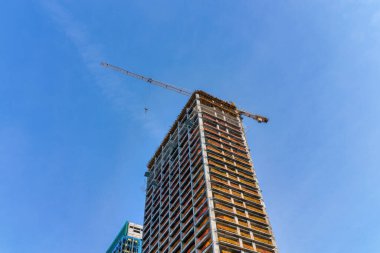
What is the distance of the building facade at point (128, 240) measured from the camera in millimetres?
174750

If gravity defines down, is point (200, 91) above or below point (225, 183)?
above

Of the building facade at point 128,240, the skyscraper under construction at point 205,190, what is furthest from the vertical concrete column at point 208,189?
the building facade at point 128,240

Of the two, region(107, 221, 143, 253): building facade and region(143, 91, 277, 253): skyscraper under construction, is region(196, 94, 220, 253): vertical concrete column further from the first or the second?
region(107, 221, 143, 253): building facade

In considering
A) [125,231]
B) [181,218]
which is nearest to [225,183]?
[181,218]

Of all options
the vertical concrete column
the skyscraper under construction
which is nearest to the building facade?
the skyscraper under construction

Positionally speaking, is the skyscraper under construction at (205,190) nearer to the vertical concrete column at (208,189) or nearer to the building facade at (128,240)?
the vertical concrete column at (208,189)

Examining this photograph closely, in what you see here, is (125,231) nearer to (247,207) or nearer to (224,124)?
(224,124)

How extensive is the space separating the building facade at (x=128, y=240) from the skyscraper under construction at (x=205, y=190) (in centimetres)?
5890

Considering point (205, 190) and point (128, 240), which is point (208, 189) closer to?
point (205, 190)

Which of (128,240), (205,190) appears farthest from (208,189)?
(128,240)

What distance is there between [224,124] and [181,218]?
3501cm

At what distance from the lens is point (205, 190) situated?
3364 inches

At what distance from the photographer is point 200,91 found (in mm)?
123938

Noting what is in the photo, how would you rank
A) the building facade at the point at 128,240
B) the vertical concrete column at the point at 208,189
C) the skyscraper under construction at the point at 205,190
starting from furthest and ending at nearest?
the building facade at the point at 128,240
the skyscraper under construction at the point at 205,190
the vertical concrete column at the point at 208,189
